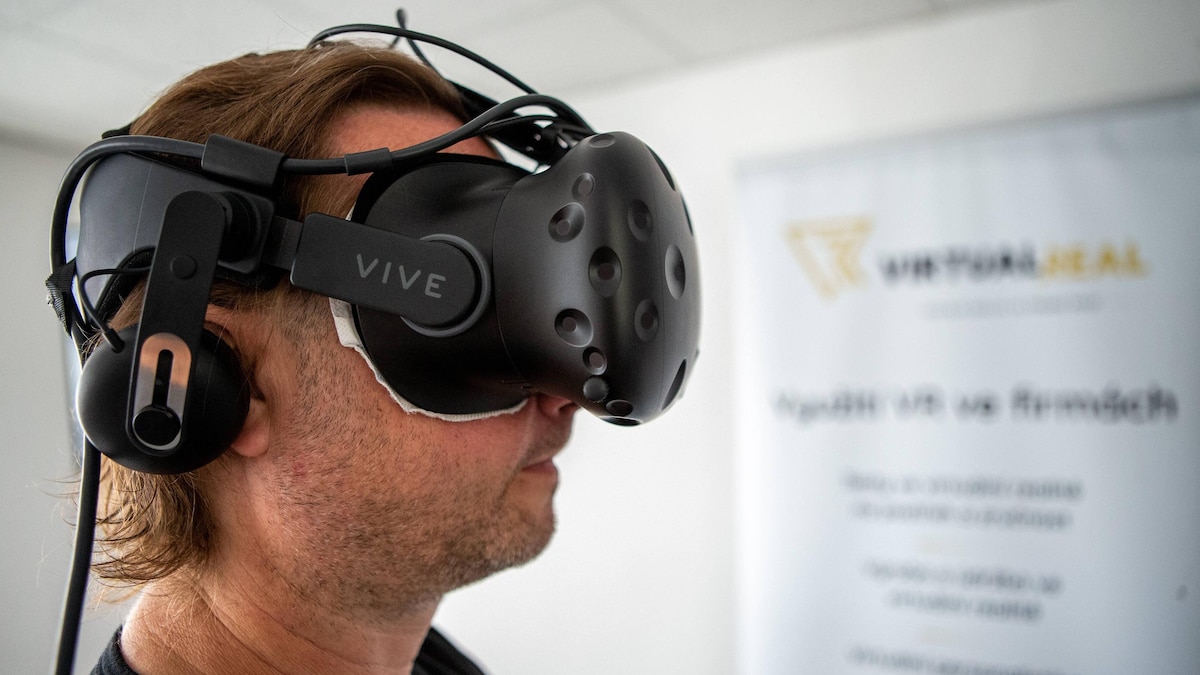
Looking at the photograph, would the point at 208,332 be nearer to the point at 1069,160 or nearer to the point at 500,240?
the point at 500,240

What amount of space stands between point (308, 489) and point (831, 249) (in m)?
1.78

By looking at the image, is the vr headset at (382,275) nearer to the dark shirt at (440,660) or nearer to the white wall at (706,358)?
the dark shirt at (440,660)

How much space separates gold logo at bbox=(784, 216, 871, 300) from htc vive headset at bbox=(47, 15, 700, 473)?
1659 millimetres

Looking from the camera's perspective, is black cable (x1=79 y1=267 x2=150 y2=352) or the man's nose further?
the man's nose

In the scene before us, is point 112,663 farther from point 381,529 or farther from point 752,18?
point 752,18

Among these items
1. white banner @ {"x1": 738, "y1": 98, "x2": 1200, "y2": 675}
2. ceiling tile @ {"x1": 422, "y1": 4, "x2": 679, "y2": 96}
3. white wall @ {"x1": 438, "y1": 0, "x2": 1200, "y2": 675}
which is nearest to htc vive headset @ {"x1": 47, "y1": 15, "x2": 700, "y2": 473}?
ceiling tile @ {"x1": 422, "y1": 4, "x2": 679, "y2": 96}

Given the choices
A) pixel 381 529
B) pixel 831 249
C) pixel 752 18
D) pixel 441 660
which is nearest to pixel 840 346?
pixel 831 249

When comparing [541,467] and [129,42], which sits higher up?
[129,42]

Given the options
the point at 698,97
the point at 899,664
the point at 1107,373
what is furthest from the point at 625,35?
the point at 899,664

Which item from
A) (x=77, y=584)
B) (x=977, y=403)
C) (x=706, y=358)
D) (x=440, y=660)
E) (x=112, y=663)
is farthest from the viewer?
(x=706, y=358)

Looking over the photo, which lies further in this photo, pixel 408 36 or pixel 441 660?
pixel 441 660

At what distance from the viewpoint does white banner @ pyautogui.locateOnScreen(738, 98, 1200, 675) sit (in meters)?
1.76

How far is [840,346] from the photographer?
2.12 metres

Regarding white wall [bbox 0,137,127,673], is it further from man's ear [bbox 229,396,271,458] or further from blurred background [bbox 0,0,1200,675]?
blurred background [bbox 0,0,1200,675]
